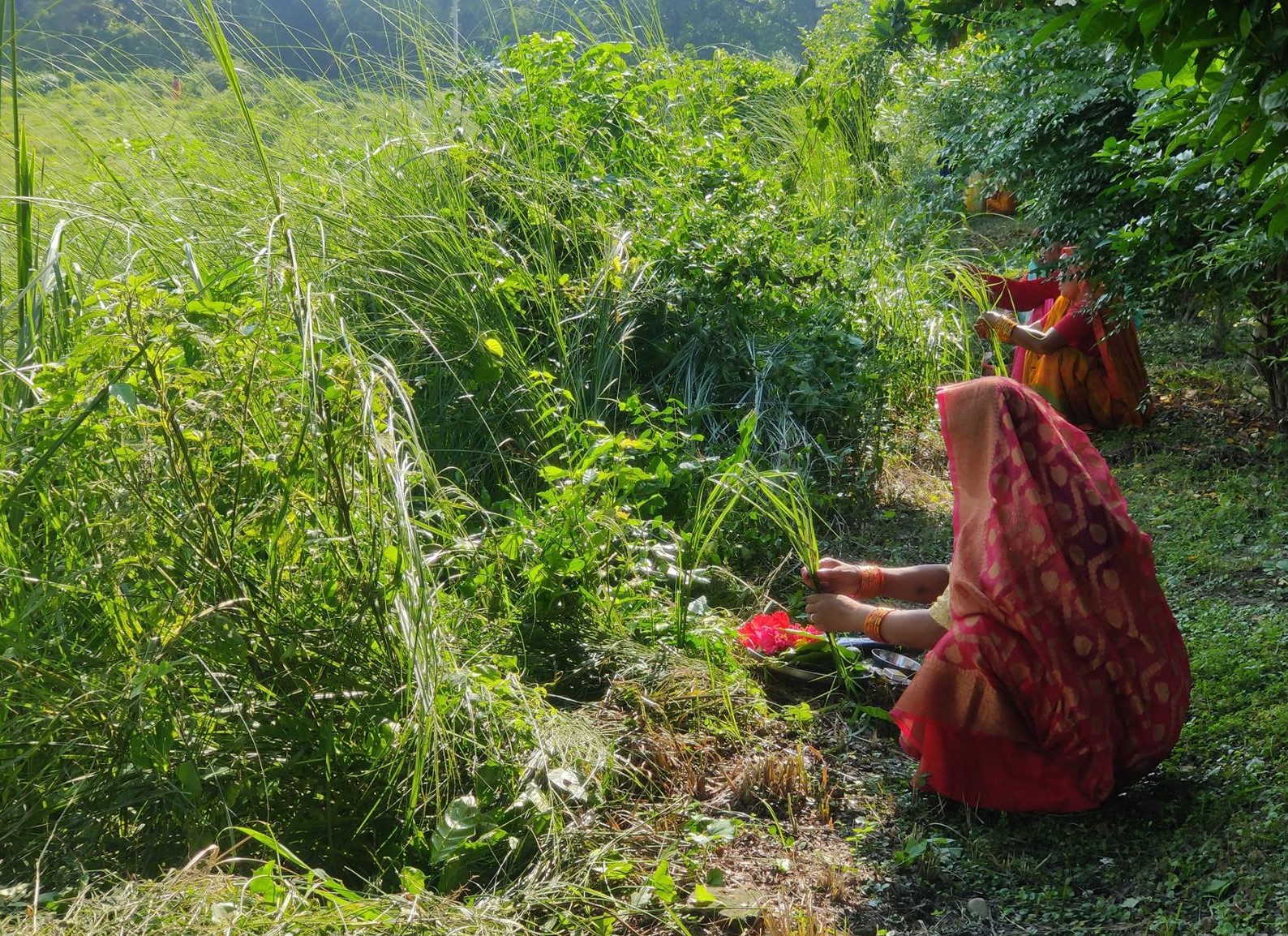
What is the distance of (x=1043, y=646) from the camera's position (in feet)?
8.35

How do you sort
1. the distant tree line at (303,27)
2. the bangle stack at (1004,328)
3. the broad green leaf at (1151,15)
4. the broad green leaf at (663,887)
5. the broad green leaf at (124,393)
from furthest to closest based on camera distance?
1. the bangle stack at (1004,328)
2. the distant tree line at (303,27)
3. the broad green leaf at (663,887)
4. the broad green leaf at (124,393)
5. the broad green leaf at (1151,15)

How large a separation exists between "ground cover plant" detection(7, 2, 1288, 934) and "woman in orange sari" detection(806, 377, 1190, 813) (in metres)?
0.12

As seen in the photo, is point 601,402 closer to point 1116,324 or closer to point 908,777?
point 908,777

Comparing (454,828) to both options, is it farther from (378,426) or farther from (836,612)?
(836,612)

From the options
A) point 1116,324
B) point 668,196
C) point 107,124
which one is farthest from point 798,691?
point 107,124

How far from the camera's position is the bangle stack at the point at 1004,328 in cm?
560

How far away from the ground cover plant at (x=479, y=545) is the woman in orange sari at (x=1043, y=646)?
117 millimetres

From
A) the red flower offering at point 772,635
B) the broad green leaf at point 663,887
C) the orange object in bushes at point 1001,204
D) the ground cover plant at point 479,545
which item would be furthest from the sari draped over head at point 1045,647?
the orange object in bushes at point 1001,204

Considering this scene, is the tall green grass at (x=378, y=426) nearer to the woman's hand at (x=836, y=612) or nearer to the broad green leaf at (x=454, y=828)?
the broad green leaf at (x=454, y=828)

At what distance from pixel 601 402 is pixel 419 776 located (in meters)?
2.42

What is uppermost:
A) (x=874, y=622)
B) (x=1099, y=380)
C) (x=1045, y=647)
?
(x=1099, y=380)

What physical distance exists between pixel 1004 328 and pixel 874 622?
10.2ft

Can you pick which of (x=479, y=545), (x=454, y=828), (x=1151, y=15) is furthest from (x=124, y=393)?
(x=1151, y=15)

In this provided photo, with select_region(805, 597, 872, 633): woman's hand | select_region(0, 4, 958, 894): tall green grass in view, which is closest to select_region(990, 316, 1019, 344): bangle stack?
select_region(0, 4, 958, 894): tall green grass
